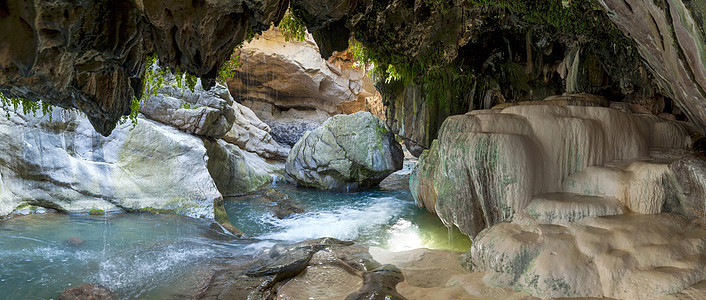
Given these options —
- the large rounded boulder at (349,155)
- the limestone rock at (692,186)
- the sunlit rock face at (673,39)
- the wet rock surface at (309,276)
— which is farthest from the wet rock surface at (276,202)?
the sunlit rock face at (673,39)

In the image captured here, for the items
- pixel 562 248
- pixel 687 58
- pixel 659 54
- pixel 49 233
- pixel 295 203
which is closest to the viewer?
pixel 687 58

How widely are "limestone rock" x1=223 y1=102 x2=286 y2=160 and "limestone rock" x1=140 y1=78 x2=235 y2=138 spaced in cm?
347

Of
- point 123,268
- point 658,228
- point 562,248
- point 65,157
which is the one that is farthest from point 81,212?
point 658,228

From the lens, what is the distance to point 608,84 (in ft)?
25.1

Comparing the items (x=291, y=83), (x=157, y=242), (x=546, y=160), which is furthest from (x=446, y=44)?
(x=291, y=83)

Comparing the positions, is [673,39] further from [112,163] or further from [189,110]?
[189,110]

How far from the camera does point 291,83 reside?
792 inches

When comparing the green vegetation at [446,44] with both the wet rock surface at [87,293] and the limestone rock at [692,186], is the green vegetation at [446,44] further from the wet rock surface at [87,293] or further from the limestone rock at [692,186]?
the wet rock surface at [87,293]

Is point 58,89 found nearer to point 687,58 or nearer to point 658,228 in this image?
point 687,58

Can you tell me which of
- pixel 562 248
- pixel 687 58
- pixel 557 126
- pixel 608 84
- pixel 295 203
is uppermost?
pixel 608 84

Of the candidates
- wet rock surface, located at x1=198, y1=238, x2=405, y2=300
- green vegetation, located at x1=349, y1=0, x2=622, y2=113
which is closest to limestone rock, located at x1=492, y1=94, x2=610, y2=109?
green vegetation, located at x1=349, y1=0, x2=622, y2=113

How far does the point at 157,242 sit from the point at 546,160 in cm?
659

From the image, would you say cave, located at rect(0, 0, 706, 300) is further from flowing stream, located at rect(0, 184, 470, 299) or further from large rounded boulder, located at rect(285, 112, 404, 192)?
large rounded boulder, located at rect(285, 112, 404, 192)

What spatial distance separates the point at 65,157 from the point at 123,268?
4.37 meters
